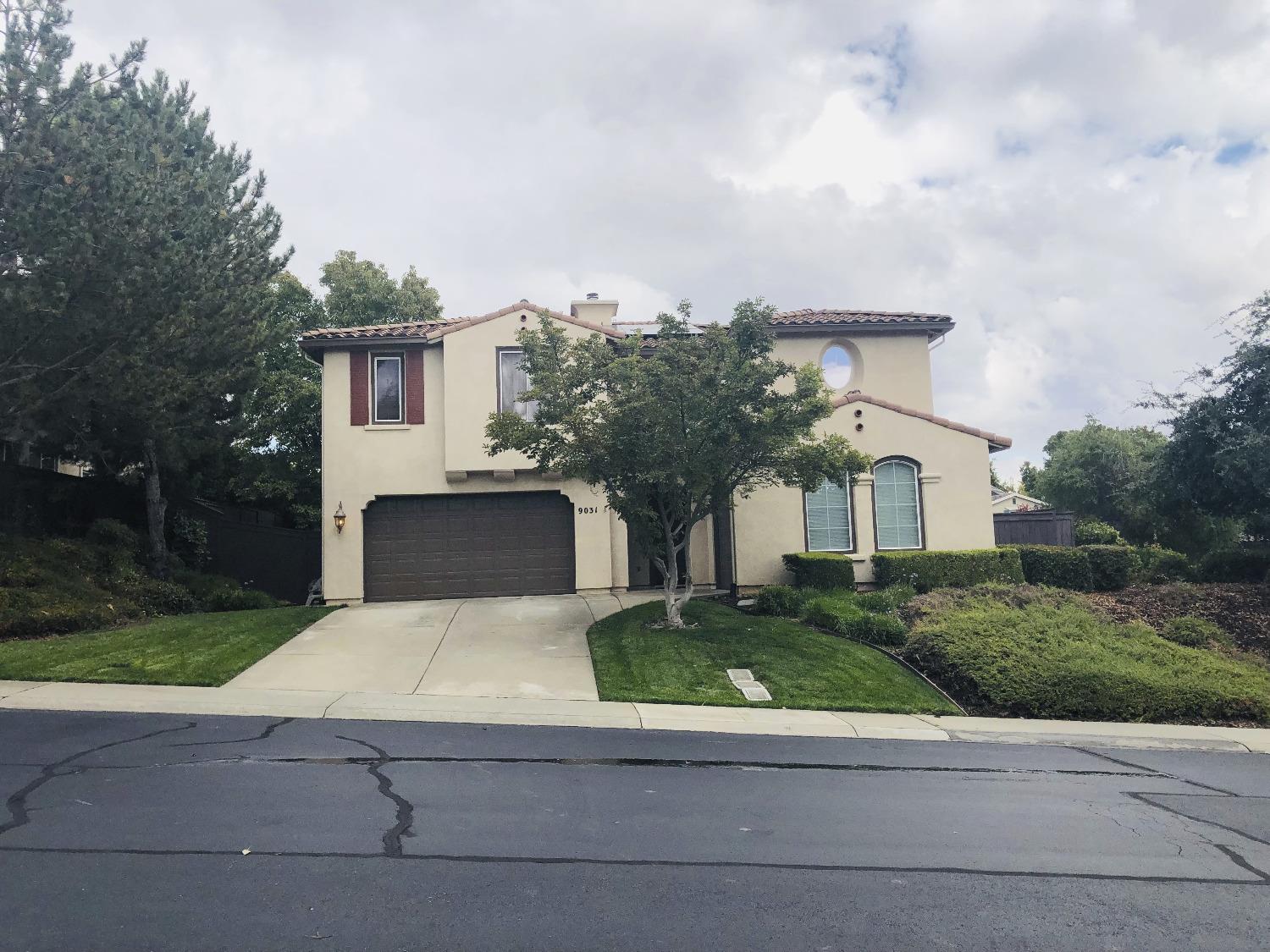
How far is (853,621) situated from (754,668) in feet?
9.35

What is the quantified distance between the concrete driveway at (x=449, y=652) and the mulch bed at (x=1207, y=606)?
9.19m

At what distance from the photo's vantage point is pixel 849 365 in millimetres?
22125

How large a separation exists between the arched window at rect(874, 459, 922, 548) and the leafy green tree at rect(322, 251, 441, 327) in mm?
16807

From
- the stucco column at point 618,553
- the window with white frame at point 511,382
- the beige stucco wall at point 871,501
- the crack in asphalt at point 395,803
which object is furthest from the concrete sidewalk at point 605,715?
the window with white frame at point 511,382

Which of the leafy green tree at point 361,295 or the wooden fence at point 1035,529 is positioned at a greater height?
the leafy green tree at point 361,295

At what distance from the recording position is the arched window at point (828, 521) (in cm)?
1927

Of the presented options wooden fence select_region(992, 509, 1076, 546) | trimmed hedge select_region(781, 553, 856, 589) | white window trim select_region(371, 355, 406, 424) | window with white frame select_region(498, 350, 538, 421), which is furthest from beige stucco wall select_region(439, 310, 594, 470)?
wooden fence select_region(992, 509, 1076, 546)

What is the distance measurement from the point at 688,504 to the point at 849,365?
9308 millimetres

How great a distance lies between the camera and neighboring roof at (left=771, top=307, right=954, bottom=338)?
21.2 metres

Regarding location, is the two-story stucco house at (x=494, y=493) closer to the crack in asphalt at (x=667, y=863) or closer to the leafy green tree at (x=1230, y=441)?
the leafy green tree at (x=1230, y=441)

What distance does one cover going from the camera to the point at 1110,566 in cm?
1831

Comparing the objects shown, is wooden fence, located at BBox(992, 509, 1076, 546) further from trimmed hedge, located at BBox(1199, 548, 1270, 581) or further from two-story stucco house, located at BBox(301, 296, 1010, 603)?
trimmed hedge, located at BBox(1199, 548, 1270, 581)

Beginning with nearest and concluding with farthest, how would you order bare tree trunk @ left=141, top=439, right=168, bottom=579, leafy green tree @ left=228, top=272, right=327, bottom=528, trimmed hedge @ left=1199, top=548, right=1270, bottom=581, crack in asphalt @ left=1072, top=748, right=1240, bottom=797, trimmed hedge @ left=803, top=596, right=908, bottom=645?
crack in asphalt @ left=1072, top=748, right=1240, bottom=797 < trimmed hedge @ left=803, top=596, right=908, bottom=645 < trimmed hedge @ left=1199, top=548, right=1270, bottom=581 < bare tree trunk @ left=141, top=439, right=168, bottom=579 < leafy green tree @ left=228, top=272, right=327, bottom=528

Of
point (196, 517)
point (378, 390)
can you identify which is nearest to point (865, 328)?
point (378, 390)
